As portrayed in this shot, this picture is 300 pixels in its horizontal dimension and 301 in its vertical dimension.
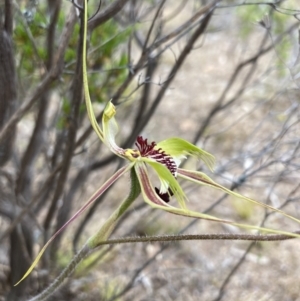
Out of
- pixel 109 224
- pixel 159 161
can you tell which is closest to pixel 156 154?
pixel 159 161

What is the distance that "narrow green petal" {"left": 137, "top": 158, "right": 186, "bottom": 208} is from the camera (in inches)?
23.5

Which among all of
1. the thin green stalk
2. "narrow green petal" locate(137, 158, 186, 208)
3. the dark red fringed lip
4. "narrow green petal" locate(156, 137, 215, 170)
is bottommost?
the thin green stalk

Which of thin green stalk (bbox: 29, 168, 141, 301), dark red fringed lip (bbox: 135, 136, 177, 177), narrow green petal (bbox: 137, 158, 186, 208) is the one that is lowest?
thin green stalk (bbox: 29, 168, 141, 301)

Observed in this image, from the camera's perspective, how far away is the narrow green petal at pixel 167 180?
1.96 ft

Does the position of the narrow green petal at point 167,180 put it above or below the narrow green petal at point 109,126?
below

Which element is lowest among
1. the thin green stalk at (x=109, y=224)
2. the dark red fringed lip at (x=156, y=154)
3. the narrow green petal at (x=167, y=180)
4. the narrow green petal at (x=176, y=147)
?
the thin green stalk at (x=109, y=224)

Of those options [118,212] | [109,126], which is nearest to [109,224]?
[118,212]

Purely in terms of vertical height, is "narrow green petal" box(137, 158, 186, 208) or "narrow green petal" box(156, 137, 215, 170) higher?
"narrow green petal" box(156, 137, 215, 170)

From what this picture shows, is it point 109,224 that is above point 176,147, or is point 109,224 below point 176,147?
below

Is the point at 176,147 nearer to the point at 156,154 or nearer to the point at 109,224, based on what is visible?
the point at 156,154

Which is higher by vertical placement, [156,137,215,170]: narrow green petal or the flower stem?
[156,137,215,170]: narrow green petal

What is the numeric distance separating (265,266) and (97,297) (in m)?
0.64

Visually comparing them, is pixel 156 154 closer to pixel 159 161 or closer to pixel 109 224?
pixel 159 161

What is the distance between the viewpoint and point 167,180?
24.3 inches
